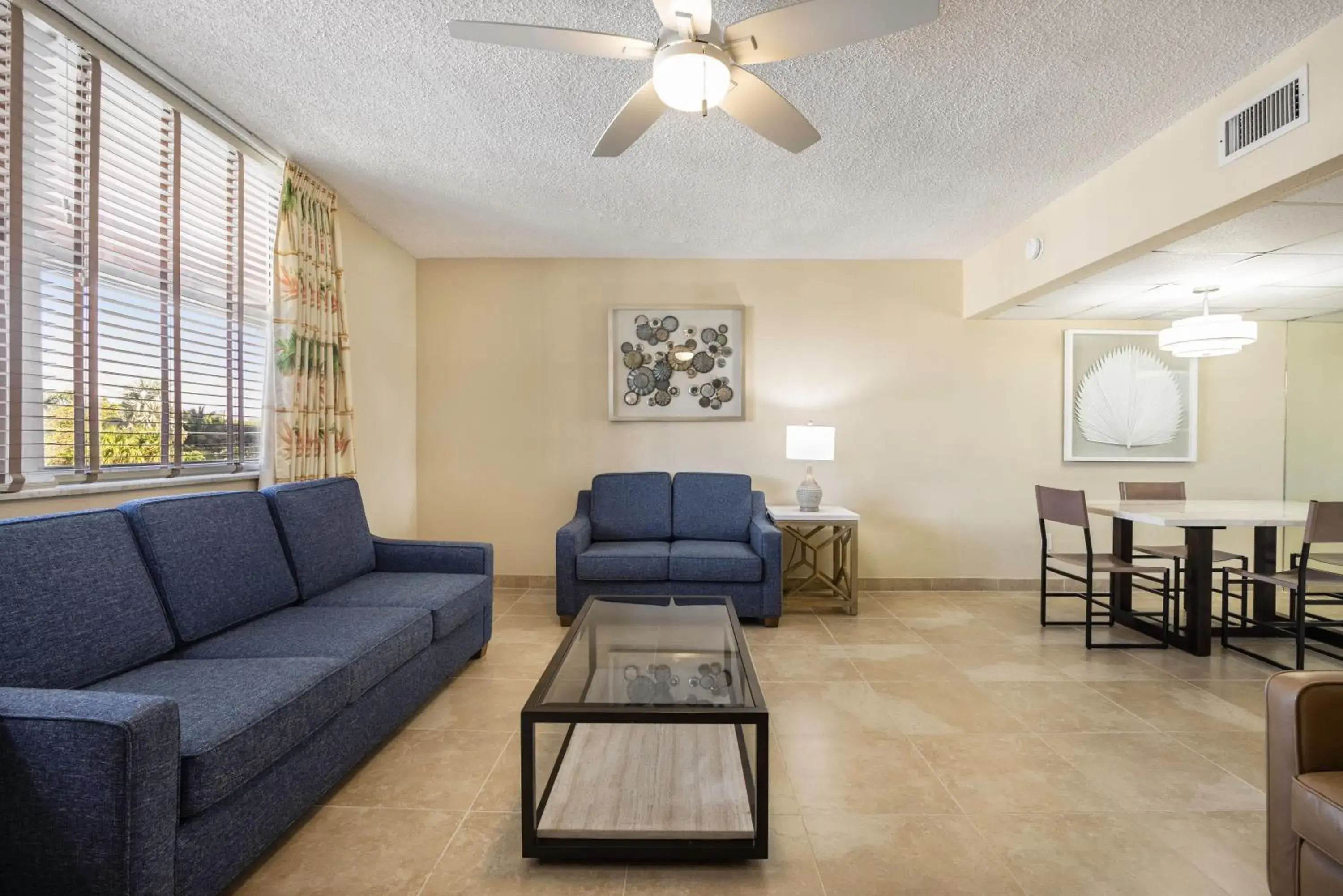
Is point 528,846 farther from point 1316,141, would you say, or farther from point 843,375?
point 843,375

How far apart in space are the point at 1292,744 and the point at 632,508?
3.48m

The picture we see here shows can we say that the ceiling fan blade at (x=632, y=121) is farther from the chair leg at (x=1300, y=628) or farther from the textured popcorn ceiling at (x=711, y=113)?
the chair leg at (x=1300, y=628)

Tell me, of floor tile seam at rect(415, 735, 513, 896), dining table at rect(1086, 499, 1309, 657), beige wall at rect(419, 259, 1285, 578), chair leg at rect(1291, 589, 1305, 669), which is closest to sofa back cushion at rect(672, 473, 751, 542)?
beige wall at rect(419, 259, 1285, 578)

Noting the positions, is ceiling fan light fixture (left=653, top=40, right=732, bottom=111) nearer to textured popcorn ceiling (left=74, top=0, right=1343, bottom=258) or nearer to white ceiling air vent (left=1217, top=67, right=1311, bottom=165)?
textured popcorn ceiling (left=74, top=0, right=1343, bottom=258)

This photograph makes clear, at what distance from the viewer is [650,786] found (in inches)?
79.3

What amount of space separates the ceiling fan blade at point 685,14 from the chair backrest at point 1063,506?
3080mm

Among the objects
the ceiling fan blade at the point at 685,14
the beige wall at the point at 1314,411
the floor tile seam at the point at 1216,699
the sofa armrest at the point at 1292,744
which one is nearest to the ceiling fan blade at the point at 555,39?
the ceiling fan blade at the point at 685,14

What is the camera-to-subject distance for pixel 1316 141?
209cm

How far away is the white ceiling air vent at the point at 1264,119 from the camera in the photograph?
2.15 meters

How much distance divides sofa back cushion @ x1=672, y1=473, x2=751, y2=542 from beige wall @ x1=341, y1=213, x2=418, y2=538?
80.0 inches

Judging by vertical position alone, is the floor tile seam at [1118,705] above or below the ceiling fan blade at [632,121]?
below

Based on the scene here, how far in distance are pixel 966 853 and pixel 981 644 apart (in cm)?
204

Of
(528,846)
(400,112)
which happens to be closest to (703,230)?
(400,112)

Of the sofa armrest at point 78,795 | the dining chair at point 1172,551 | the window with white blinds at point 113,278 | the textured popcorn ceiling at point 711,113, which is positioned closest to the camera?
the sofa armrest at point 78,795
